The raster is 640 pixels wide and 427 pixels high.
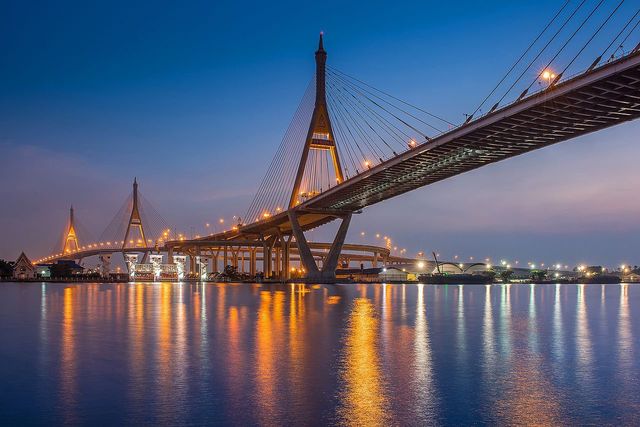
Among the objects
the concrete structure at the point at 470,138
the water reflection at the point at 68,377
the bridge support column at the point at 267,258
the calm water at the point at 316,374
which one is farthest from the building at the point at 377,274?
the water reflection at the point at 68,377

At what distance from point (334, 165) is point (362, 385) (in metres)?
66.0

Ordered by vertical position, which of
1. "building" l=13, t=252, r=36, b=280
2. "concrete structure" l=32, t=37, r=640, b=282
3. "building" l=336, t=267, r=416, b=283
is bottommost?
"building" l=336, t=267, r=416, b=283

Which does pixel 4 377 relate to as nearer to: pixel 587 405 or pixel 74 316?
pixel 587 405

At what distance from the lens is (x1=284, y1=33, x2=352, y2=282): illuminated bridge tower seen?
2982 inches

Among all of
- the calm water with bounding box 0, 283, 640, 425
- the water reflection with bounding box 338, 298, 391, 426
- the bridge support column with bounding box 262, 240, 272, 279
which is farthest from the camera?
the bridge support column with bounding box 262, 240, 272, 279

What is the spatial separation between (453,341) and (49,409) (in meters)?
11.7

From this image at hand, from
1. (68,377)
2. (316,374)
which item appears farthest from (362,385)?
(68,377)

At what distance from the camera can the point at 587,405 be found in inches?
404

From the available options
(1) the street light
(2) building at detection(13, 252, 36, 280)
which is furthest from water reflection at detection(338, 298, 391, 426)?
(2) building at detection(13, 252, 36, 280)

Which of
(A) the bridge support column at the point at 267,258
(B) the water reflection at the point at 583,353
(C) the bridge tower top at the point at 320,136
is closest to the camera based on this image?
(B) the water reflection at the point at 583,353

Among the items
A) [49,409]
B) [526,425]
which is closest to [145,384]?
[49,409]

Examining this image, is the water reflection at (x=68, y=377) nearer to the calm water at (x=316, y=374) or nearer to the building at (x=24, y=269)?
the calm water at (x=316, y=374)

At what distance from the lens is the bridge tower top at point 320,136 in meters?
74.9

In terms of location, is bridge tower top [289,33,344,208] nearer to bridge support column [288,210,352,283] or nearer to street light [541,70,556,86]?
bridge support column [288,210,352,283]
